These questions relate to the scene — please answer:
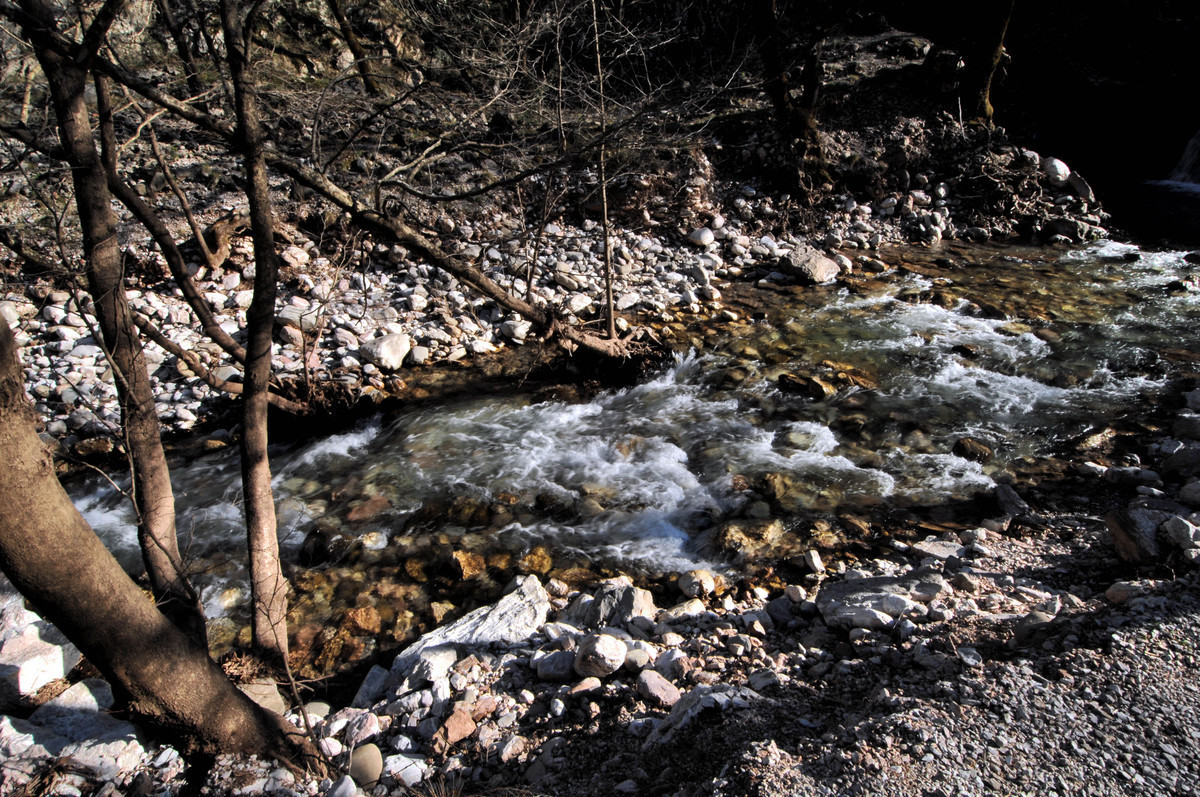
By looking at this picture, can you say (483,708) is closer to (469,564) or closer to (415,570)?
(469,564)

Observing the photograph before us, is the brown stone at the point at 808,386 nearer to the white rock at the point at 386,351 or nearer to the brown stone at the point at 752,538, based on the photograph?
the brown stone at the point at 752,538

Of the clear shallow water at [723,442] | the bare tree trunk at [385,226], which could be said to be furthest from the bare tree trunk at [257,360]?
the clear shallow water at [723,442]

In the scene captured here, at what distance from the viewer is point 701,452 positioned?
504 cm

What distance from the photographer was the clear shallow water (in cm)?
432

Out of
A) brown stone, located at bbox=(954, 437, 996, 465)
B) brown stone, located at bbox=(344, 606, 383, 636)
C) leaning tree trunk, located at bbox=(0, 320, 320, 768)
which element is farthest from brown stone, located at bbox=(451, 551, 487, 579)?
brown stone, located at bbox=(954, 437, 996, 465)

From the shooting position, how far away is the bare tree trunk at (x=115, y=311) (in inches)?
88.5

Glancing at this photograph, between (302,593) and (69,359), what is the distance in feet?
13.2

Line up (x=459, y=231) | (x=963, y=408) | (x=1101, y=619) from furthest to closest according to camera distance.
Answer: (x=459, y=231) → (x=963, y=408) → (x=1101, y=619)

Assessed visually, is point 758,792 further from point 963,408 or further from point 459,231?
point 459,231

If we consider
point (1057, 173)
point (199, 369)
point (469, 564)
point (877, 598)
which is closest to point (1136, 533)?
point (877, 598)

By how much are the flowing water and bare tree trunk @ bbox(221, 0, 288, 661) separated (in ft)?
2.51

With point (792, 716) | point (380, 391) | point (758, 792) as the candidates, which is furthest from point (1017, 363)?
point (380, 391)

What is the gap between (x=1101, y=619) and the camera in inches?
93.0

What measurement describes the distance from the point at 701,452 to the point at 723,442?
23cm
